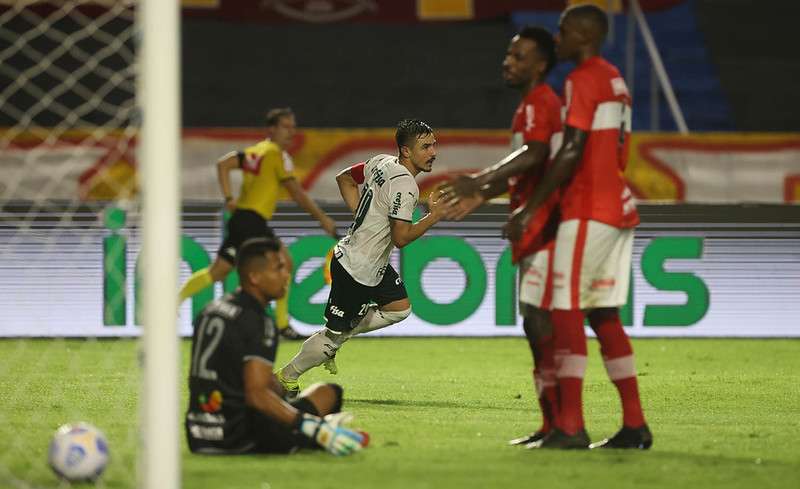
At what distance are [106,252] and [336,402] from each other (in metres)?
6.12

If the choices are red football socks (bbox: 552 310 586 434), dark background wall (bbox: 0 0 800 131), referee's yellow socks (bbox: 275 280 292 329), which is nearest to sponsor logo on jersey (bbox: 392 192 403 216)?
red football socks (bbox: 552 310 586 434)

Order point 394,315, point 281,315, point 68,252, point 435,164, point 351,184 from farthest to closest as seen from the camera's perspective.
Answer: point 435,164 < point 68,252 < point 281,315 < point 351,184 < point 394,315

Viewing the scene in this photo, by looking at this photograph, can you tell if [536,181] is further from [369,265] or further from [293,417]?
[369,265]

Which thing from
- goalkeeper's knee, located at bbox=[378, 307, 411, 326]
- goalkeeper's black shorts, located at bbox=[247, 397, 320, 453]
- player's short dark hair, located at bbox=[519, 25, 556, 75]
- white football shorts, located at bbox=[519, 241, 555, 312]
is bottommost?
goalkeeper's black shorts, located at bbox=[247, 397, 320, 453]

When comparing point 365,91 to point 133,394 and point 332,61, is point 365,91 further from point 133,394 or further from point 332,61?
point 133,394

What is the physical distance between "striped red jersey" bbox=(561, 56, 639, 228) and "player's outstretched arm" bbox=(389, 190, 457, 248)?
20.8 inches

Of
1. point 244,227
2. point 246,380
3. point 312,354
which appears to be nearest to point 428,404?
point 312,354

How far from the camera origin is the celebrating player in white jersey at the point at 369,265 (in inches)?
295

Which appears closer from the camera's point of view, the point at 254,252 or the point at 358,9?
the point at 254,252

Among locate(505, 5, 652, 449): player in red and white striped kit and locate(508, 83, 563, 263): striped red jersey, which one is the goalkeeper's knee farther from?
locate(505, 5, 652, 449): player in red and white striped kit

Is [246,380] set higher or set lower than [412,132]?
lower

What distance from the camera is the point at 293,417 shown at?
17.6ft

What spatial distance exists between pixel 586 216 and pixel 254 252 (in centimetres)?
140

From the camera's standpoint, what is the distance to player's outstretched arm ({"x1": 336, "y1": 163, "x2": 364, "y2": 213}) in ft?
25.9
